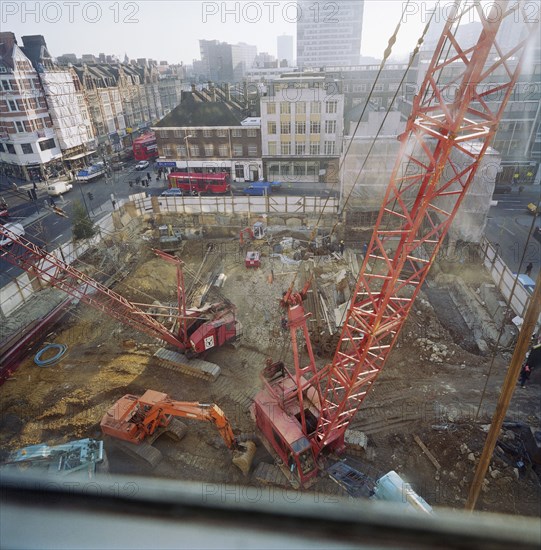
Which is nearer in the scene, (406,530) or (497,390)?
(406,530)

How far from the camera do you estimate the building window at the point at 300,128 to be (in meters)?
41.6

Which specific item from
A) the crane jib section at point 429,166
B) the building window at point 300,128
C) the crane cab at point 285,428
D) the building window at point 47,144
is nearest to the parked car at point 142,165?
the building window at point 47,144

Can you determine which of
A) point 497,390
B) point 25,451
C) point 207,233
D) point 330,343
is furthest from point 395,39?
point 207,233

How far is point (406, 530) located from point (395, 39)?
36.7ft

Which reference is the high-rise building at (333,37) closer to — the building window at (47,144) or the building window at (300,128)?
the building window at (300,128)

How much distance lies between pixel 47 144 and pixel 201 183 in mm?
20248

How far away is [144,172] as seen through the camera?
5006cm

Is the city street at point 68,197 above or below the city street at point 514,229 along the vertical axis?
above

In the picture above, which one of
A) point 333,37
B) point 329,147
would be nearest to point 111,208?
point 329,147

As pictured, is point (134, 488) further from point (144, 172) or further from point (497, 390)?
point (144, 172)

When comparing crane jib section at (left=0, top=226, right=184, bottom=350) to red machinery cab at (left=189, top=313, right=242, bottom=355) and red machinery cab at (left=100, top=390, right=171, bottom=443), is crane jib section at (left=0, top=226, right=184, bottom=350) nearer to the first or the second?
red machinery cab at (left=189, top=313, right=242, bottom=355)

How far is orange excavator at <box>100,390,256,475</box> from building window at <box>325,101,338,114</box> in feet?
116

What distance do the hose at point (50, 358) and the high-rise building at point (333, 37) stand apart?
419 ft

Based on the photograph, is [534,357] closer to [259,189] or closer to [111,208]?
[259,189]
